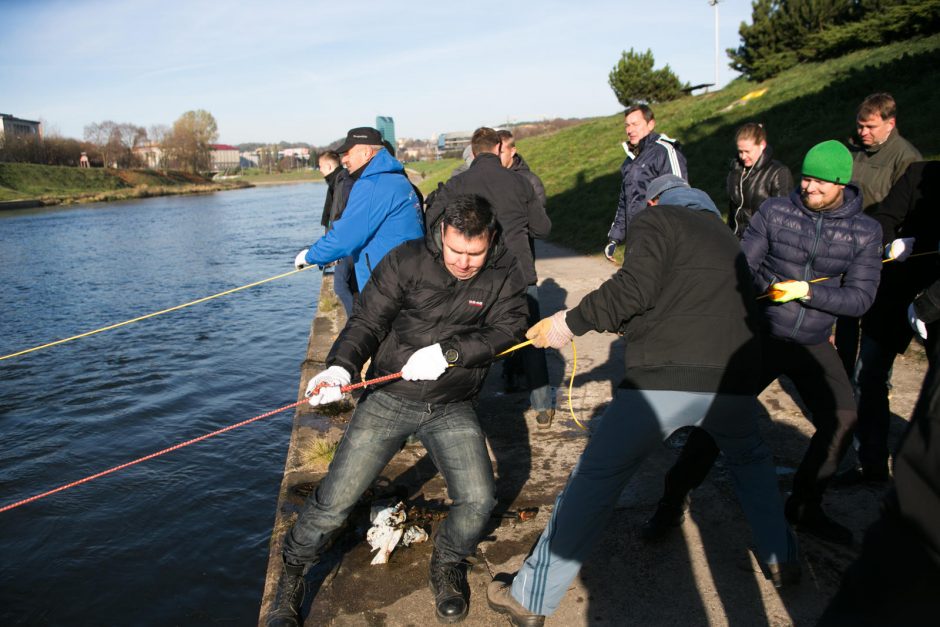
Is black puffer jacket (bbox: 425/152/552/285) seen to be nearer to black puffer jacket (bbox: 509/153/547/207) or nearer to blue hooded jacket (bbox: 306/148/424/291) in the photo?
black puffer jacket (bbox: 509/153/547/207)

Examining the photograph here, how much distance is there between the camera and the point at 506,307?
3.46 meters

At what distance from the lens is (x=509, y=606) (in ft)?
9.72

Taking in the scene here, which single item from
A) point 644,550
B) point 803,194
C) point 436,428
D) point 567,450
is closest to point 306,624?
point 436,428

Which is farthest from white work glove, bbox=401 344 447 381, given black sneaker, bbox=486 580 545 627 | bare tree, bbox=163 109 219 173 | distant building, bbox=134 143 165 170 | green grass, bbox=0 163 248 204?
distant building, bbox=134 143 165 170

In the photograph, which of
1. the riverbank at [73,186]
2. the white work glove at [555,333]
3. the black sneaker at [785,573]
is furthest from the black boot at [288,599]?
the riverbank at [73,186]

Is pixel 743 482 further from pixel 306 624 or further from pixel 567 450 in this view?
pixel 306 624

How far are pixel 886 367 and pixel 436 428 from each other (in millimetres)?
2600

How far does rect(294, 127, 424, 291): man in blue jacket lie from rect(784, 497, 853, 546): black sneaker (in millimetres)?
2775

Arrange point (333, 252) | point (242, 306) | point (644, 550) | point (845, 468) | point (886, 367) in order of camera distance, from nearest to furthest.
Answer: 1. point (644, 550)
2. point (886, 367)
3. point (845, 468)
4. point (333, 252)
5. point (242, 306)

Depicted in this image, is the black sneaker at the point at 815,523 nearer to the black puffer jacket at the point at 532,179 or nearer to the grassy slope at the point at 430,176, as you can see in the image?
the black puffer jacket at the point at 532,179

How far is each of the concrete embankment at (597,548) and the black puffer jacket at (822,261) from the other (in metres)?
1.07

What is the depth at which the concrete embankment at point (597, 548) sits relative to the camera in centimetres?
310

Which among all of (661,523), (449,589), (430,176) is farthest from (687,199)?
(430,176)

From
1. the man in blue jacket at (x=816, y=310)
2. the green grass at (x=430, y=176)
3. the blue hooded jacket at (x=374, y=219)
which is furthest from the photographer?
the green grass at (x=430, y=176)
